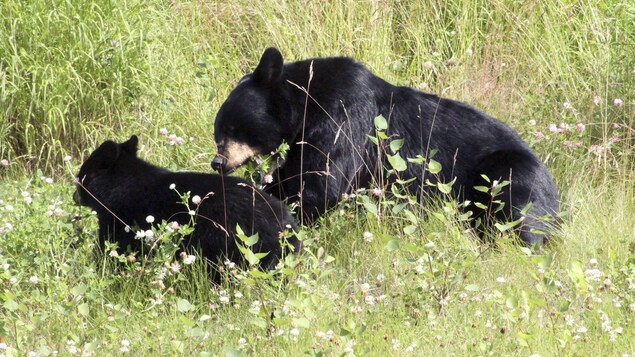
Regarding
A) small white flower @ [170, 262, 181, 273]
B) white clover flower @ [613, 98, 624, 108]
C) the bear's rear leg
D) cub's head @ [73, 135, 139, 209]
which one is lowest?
the bear's rear leg

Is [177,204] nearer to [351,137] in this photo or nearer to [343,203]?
[343,203]

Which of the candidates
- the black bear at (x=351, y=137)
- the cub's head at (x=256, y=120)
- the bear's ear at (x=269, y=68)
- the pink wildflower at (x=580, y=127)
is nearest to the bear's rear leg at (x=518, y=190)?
the black bear at (x=351, y=137)

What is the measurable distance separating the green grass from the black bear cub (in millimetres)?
149

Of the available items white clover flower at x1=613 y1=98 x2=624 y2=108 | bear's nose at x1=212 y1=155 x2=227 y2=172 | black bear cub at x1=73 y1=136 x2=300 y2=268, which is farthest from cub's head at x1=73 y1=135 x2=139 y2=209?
white clover flower at x1=613 y1=98 x2=624 y2=108

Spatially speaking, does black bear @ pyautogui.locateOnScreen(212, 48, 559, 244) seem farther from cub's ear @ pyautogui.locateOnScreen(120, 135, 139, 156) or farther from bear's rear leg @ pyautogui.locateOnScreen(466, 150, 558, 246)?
cub's ear @ pyautogui.locateOnScreen(120, 135, 139, 156)

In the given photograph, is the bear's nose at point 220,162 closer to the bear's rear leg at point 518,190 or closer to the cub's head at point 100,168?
the cub's head at point 100,168

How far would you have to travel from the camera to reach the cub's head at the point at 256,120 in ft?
19.4

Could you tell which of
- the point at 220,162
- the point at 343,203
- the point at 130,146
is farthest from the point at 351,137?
the point at 130,146

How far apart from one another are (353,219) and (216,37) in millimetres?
3198

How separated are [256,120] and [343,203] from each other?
76cm

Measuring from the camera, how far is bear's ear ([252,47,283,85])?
5.85 m

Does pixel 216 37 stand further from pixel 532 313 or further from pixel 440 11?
pixel 532 313

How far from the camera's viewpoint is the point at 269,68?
592 cm

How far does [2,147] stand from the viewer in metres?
7.21
